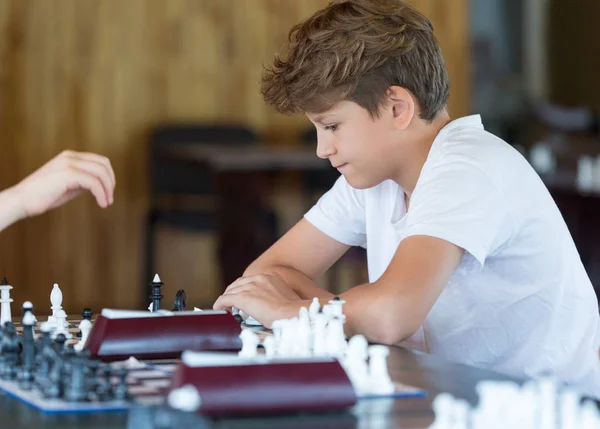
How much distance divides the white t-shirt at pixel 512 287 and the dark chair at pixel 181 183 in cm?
319

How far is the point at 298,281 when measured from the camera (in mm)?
2219

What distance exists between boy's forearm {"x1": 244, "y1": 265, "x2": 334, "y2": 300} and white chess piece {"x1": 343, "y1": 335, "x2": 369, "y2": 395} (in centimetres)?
61

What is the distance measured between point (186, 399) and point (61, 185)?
105cm

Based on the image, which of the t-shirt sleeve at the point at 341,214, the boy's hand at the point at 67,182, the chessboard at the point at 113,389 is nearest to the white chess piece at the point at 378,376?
the chessboard at the point at 113,389

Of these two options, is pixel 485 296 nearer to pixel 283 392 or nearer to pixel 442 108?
pixel 442 108

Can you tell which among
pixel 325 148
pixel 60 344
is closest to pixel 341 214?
pixel 325 148

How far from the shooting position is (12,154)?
18.2 ft

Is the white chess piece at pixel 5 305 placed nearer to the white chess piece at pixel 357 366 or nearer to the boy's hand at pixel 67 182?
the boy's hand at pixel 67 182

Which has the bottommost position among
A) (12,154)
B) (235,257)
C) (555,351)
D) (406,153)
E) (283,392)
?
(283,392)

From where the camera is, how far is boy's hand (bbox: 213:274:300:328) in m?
1.85

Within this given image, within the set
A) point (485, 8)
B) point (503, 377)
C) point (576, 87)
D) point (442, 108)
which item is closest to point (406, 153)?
point (442, 108)

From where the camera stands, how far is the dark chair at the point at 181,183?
5.31 m

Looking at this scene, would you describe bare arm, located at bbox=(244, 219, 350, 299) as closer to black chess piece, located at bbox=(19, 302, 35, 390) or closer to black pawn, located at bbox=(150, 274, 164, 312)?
black pawn, located at bbox=(150, 274, 164, 312)

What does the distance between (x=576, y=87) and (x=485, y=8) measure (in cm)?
103
